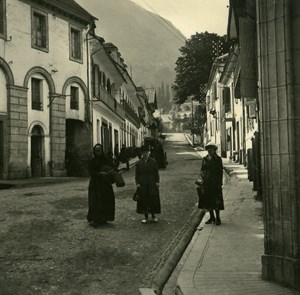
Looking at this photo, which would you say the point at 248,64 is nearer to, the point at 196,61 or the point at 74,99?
the point at 74,99

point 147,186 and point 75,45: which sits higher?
point 75,45

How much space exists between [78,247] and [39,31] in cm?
1630

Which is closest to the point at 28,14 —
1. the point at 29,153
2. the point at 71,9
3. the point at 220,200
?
the point at 71,9

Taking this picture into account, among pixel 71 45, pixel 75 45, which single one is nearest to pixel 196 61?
pixel 75 45

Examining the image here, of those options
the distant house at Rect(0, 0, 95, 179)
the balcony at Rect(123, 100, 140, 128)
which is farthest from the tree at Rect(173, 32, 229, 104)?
the distant house at Rect(0, 0, 95, 179)

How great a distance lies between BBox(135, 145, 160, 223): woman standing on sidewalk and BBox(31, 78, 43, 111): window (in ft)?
41.6

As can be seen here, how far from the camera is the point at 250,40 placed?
18.5 feet

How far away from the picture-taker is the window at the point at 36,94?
20.6 metres

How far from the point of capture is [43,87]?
2103 cm

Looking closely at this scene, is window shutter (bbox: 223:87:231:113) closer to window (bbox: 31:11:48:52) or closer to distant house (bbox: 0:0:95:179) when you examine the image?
distant house (bbox: 0:0:95:179)

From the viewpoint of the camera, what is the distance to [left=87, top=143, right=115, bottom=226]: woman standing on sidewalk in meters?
8.59

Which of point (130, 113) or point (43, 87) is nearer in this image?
point (43, 87)

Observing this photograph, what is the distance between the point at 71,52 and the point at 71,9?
6.81 ft

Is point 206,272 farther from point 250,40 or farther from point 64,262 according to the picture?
point 250,40
